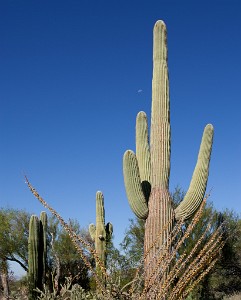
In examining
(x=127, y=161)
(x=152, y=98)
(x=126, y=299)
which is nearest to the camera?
(x=126, y=299)

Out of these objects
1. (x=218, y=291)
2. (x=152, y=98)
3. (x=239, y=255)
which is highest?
(x=152, y=98)

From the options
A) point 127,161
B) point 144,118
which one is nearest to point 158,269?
point 127,161

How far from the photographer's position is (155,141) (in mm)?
10477

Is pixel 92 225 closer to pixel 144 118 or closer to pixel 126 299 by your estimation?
pixel 144 118

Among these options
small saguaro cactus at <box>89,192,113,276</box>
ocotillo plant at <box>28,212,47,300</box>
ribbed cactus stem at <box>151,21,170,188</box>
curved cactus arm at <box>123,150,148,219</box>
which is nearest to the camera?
curved cactus arm at <box>123,150,148,219</box>

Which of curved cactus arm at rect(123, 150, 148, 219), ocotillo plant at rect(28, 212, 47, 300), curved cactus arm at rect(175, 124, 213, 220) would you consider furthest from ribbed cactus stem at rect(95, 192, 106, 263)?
curved cactus arm at rect(175, 124, 213, 220)

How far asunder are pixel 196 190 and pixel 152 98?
2.39 meters

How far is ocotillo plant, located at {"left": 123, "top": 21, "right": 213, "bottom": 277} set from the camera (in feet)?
32.6

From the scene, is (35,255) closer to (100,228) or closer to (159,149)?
(100,228)

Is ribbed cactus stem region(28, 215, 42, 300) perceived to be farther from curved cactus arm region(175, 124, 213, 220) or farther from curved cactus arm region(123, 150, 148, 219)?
curved cactus arm region(175, 124, 213, 220)

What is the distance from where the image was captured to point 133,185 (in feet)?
32.6

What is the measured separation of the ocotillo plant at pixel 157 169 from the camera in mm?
9930

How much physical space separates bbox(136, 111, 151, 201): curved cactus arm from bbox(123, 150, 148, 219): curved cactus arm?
41 centimetres

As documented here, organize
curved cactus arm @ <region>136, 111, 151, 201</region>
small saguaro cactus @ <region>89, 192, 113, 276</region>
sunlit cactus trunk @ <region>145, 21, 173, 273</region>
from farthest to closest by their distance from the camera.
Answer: small saguaro cactus @ <region>89, 192, 113, 276</region> → curved cactus arm @ <region>136, 111, 151, 201</region> → sunlit cactus trunk @ <region>145, 21, 173, 273</region>
